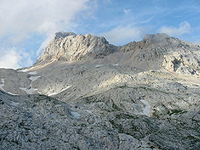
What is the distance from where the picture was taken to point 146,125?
137125 mm

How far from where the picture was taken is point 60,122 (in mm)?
112438

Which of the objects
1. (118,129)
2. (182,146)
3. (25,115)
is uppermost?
(25,115)

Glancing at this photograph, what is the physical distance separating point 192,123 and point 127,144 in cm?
8183

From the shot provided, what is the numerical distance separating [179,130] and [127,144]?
139 feet

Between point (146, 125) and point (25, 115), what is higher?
point (25, 115)

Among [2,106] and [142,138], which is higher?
[2,106]

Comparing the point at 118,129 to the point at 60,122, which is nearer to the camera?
the point at 60,122

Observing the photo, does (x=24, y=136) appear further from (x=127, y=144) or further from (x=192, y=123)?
(x=192, y=123)

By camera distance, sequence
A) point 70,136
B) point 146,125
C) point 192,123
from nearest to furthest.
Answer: point 70,136, point 146,125, point 192,123

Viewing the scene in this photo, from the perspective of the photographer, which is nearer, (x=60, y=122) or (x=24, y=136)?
(x=24, y=136)

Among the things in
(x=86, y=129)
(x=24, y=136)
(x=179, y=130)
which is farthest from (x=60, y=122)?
(x=179, y=130)

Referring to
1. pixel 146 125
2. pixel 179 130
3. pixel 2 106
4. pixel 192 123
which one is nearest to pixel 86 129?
pixel 2 106

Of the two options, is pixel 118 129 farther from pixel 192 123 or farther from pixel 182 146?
pixel 192 123

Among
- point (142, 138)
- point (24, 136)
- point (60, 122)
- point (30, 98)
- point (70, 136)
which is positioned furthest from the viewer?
point (30, 98)
